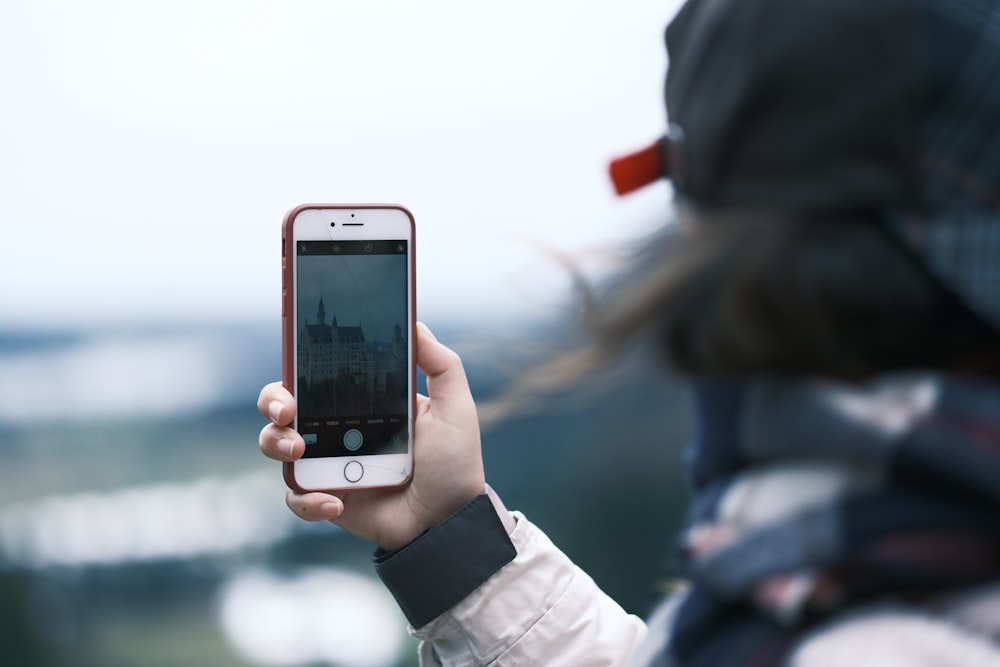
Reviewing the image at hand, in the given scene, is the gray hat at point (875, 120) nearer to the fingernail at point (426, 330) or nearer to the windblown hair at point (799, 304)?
the windblown hair at point (799, 304)

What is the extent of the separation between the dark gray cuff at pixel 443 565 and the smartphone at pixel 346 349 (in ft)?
0.28

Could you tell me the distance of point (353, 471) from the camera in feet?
2.63

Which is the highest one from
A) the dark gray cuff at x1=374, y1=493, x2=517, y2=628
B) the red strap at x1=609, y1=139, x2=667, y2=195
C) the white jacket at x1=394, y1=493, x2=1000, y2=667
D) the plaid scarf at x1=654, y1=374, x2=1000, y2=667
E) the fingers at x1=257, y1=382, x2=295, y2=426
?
the red strap at x1=609, y1=139, x2=667, y2=195

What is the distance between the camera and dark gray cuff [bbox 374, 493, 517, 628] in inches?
28.1

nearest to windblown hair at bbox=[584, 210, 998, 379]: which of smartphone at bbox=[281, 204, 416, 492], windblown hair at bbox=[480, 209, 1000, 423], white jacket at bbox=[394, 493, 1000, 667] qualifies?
windblown hair at bbox=[480, 209, 1000, 423]

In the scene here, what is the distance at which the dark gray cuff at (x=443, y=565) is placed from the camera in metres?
0.71

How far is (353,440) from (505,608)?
0.20 metres

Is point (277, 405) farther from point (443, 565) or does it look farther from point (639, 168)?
point (639, 168)

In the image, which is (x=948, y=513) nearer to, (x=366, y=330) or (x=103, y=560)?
(x=366, y=330)

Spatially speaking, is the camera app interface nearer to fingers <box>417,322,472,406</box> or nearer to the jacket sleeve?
fingers <box>417,322,472,406</box>

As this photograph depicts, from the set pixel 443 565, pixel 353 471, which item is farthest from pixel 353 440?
pixel 443 565

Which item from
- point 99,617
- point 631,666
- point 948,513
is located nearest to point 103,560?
point 99,617

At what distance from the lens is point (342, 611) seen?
8.49 feet

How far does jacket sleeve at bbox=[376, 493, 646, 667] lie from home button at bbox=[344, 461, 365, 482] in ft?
0.30
